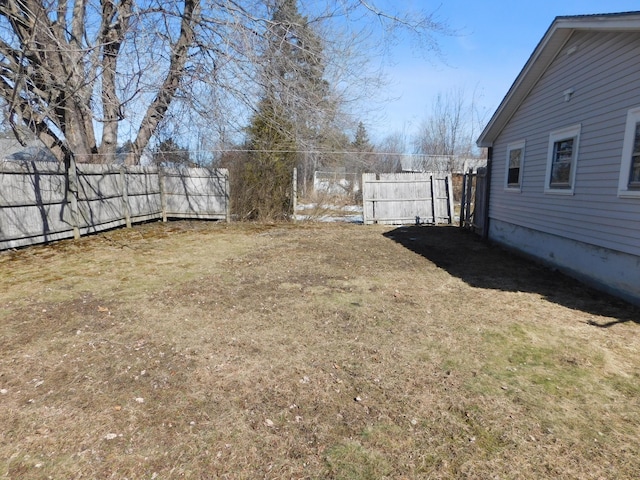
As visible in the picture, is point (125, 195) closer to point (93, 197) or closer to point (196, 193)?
point (93, 197)

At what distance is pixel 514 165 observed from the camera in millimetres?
8203

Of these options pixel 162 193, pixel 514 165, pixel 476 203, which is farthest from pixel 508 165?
pixel 162 193

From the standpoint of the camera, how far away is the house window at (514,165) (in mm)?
7797

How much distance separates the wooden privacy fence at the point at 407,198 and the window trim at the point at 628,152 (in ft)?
24.6

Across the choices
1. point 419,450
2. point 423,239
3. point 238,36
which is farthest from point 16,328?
point 423,239

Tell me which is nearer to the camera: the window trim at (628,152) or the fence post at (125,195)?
the window trim at (628,152)

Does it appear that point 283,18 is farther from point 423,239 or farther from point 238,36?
point 423,239

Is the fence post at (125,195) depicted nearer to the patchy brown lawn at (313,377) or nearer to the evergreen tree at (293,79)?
the patchy brown lawn at (313,377)

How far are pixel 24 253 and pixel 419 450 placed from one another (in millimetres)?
7873

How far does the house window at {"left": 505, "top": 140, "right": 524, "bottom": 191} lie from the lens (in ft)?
25.6

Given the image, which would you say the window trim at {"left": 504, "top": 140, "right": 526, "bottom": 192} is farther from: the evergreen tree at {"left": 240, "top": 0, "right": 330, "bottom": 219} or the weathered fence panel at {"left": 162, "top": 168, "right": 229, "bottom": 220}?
the weathered fence panel at {"left": 162, "top": 168, "right": 229, "bottom": 220}

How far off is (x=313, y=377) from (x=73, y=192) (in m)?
7.91

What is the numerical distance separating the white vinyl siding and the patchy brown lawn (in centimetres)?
106

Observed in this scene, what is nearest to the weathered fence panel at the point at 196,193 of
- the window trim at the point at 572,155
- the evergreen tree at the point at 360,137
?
the evergreen tree at the point at 360,137
